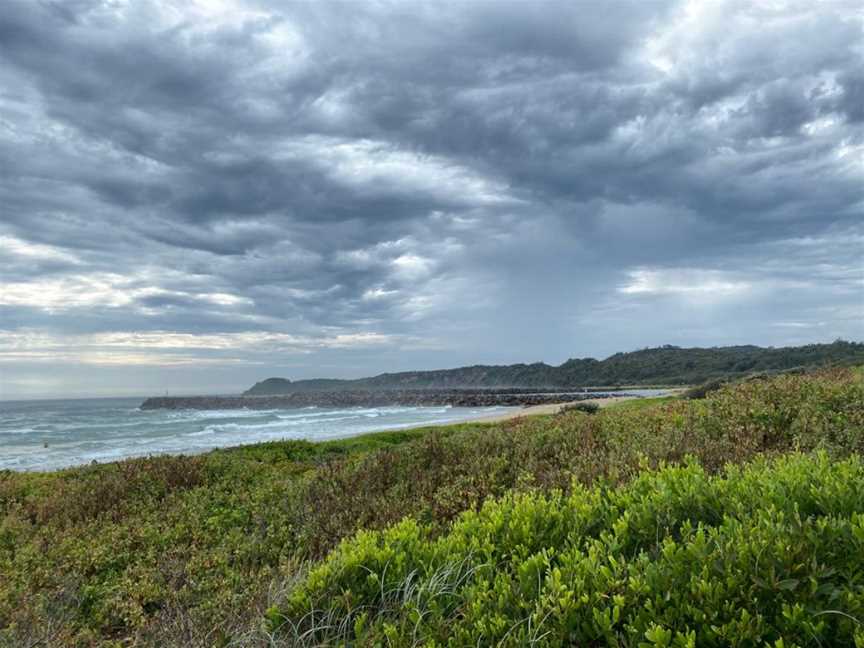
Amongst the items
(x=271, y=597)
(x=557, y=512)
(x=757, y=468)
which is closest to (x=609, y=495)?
(x=557, y=512)

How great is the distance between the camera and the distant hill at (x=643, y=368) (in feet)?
309

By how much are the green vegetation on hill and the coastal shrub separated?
0.02 meters

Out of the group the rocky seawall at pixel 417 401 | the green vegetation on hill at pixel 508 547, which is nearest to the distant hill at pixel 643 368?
the rocky seawall at pixel 417 401

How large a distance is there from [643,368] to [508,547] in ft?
453

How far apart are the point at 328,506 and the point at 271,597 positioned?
133 inches

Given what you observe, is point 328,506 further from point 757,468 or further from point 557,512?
point 757,468

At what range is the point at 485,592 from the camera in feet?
11.3

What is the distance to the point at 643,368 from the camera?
134m

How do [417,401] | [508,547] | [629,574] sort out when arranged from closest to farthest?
[629,574] < [508,547] < [417,401]

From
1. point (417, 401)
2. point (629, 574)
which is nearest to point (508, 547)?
point (629, 574)

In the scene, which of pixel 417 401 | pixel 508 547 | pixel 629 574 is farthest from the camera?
pixel 417 401

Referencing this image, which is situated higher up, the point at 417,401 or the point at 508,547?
the point at 508,547

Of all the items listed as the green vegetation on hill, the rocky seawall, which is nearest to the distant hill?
the rocky seawall

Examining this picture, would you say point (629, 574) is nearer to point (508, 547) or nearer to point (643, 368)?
point (508, 547)
